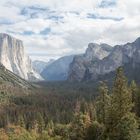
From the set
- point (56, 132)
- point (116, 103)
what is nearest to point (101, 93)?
point (116, 103)

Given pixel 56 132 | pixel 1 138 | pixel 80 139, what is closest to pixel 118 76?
pixel 80 139

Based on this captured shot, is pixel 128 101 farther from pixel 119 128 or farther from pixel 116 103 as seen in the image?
pixel 119 128

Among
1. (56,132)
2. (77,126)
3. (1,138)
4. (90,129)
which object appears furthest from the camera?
(56,132)

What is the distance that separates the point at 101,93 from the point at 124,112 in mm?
23048

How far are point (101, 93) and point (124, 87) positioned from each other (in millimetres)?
20973

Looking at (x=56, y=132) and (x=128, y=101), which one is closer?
Result: (x=128, y=101)

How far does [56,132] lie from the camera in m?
187

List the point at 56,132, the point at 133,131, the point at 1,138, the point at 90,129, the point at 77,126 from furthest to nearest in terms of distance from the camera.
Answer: the point at 56,132
the point at 1,138
the point at 77,126
the point at 90,129
the point at 133,131

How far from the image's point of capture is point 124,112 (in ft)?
348

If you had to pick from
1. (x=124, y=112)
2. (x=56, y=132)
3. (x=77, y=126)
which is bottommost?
(x=56, y=132)

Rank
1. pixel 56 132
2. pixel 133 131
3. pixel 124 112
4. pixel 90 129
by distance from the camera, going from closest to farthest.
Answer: pixel 133 131, pixel 124 112, pixel 90 129, pixel 56 132

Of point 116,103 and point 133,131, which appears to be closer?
point 133,131

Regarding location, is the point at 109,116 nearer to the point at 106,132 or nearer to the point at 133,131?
the point at 106,132

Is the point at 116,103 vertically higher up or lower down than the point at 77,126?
higher up
